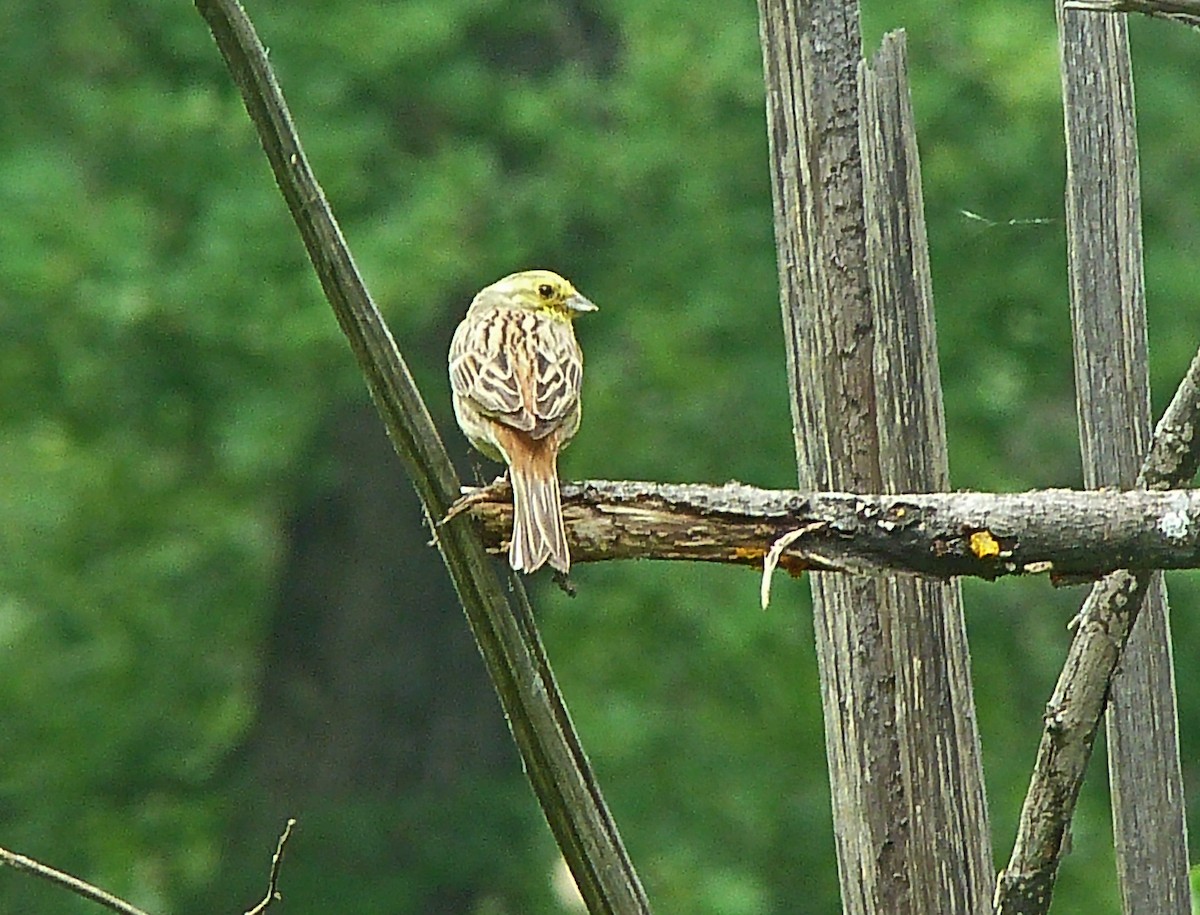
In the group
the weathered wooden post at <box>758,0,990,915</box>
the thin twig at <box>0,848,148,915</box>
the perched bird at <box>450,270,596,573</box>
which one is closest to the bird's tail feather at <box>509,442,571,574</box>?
the perched bird at <box>450,270,596,573</box>

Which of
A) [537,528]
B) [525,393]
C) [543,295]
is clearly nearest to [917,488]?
[537,528]

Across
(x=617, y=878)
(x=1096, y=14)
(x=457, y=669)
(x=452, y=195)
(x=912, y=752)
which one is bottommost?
(x=617, y=878)

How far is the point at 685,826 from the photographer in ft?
41.2

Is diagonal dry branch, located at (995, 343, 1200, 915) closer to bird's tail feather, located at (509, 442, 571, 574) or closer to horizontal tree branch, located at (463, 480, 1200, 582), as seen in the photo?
horizontal tree branch, located at (463, 480, 1200, 582)

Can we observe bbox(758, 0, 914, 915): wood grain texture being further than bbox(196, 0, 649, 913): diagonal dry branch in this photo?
Yes

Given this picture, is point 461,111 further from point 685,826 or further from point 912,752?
point 912,752

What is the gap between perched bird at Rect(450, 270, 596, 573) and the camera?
10.3 feet

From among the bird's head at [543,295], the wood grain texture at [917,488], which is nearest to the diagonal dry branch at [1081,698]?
the wood grain texture at [917,488]

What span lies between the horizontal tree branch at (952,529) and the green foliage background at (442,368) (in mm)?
7232

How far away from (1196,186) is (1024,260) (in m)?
1.17

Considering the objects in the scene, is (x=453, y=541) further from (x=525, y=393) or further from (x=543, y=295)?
(x=543, y=295)

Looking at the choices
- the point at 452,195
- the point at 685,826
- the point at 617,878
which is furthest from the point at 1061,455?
the point at 617,878

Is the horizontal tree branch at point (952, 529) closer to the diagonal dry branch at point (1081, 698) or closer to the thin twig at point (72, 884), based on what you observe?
the diagonal dry branch at point (1081, 698)

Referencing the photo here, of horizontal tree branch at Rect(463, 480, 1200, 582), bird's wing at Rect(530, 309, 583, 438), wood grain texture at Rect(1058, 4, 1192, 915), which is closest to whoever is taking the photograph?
horizontal tree branch at Rect(463, 480, 1200, 582)
